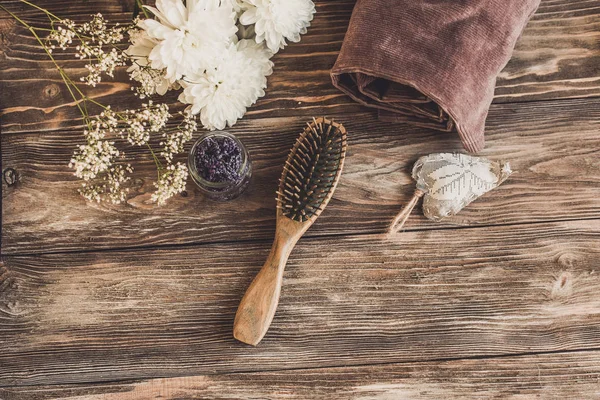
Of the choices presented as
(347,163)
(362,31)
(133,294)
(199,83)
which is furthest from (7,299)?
(362,31)

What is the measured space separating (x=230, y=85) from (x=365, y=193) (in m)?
0.27

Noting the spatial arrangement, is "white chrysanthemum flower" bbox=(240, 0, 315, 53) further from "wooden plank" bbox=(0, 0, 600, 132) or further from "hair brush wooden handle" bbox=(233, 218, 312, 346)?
"hair brush wooden handle" bbox=(233, 218, 312, 346)

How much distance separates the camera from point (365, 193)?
0.82m

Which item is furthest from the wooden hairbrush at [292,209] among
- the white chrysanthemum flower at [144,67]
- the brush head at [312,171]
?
the white chrysanthemum flower at [144,67]

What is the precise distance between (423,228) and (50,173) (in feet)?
1.97

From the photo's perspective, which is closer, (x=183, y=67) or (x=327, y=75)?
(x=183, y=67)

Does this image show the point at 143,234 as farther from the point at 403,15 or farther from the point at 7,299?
the point at 403,15

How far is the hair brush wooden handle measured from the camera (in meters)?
0.78

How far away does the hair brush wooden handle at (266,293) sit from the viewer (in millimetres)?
777

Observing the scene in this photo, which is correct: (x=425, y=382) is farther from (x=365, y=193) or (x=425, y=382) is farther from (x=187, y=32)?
(x=187, y=32)

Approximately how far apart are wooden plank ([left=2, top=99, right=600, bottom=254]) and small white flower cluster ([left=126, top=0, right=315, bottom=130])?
10 centimetres

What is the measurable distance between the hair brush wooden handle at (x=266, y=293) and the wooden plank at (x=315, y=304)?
0.03 meters

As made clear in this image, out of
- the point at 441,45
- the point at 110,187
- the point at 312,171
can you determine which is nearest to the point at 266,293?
the point at 312,171

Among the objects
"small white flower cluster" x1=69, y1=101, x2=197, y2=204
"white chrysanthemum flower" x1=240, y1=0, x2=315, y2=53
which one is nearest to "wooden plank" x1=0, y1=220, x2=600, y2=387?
"small white flower cluster" x1=69, y1=101, x2=197, y2=204
